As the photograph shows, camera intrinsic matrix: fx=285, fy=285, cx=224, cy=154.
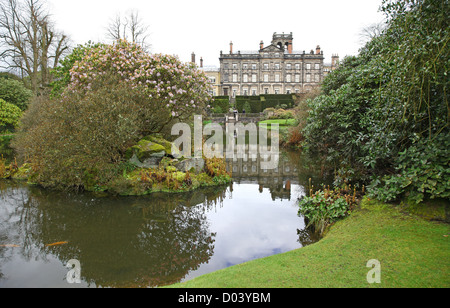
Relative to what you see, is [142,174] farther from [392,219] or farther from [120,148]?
[392,219]

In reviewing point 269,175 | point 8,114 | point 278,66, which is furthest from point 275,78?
point 269,175

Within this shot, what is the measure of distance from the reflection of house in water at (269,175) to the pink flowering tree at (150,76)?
3828 mm

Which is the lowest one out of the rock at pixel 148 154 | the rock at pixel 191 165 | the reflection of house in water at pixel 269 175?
the reflection of house in water at pixel 269 175

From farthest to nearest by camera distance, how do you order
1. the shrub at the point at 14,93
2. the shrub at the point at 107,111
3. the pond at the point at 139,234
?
the shrub at the point at 14,93 < the shrub at the point at 107,111 < the pond at the point at 139,234

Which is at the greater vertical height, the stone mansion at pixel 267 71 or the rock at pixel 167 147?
the stone mansion at pixel 267 71

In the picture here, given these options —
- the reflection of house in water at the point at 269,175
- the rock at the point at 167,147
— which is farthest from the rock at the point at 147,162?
the reflection of house in water at the point at 269,175

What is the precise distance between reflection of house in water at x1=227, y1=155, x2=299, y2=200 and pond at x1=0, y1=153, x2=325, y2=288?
0.16 m

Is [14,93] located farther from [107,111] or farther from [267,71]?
[267,71]

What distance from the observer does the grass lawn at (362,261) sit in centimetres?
348

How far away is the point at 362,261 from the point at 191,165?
329 inches

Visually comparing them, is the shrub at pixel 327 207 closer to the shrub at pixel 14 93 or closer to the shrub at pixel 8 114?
the shrub at pixel 8 114
